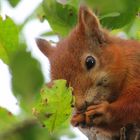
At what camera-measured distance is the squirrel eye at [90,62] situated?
180cm

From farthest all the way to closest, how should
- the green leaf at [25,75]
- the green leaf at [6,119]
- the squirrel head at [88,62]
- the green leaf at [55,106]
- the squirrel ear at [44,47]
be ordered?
the squirrel ear at [44,47] → the squirrel head at [88,62] → the green leaf at [55,106] → the green leaf at [6,119] → the green leaf at [25,75]

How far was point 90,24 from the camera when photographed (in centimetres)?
204

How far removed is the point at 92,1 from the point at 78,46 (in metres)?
1.07

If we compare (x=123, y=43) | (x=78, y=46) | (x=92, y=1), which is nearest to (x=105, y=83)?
(x=78, y=46)

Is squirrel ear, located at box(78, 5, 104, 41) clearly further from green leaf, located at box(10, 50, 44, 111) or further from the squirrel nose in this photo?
green leaf, located at box(10, 50, 44, 111)

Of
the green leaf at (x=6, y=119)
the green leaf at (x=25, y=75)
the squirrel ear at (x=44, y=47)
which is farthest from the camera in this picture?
the squirrel ear at (x=44, y=47)

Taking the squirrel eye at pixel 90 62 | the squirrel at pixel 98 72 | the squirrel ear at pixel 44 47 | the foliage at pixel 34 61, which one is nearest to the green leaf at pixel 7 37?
the foliage at pixel 34 61

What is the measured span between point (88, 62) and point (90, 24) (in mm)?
300

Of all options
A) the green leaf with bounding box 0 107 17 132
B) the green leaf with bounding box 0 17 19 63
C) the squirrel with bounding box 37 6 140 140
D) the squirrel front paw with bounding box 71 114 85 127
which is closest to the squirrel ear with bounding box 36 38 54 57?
the squirrel with bounding box 37 6 140 140

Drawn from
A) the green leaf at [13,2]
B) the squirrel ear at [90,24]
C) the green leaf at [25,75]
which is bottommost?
the green leaf at [25,75]

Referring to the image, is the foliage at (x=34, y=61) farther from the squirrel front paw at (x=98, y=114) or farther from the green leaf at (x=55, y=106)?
the squirrel front paw at (x=98, y=114)

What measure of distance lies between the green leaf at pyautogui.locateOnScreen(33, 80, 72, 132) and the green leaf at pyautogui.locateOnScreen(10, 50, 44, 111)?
225 mm

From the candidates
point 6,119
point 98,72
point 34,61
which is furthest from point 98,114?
point 34,61

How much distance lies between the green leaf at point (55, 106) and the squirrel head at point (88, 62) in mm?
327
